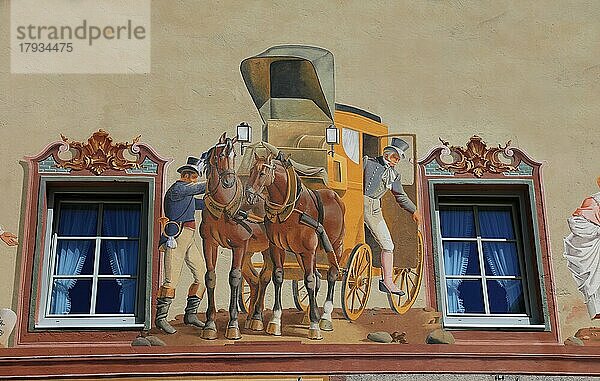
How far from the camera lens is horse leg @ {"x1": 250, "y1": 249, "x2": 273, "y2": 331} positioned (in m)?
9.77

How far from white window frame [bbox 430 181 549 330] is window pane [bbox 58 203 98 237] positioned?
10.7 feet

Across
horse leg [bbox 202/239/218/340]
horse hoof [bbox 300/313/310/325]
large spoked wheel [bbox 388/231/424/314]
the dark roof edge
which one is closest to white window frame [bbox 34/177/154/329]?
horse leg [bbox 202/239/218/340]

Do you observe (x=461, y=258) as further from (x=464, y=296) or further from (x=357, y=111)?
(x=357, y=111)

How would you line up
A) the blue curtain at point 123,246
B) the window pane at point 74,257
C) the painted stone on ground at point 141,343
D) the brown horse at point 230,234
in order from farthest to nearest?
1. the window pane at point 74,257
2. the blue curtain at point 123,246
3. the brown horse at point 230,234
4. the painted stone on ground at point 141,343

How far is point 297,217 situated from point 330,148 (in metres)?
0.78

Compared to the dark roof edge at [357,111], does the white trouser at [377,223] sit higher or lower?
lower

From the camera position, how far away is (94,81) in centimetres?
1078

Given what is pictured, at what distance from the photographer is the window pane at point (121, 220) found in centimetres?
1029

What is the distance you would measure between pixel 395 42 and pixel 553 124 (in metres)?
1.80

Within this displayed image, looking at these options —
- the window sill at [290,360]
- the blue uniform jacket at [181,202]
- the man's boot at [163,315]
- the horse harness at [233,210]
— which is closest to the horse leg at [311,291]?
the window sill at [290,360]

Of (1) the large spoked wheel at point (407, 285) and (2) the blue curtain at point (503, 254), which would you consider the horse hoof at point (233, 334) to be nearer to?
(1) the large spoked wheel at point (407, 285)

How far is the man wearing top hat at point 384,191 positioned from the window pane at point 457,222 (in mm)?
346

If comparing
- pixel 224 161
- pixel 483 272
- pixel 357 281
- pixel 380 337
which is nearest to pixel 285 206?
pixel 224 161

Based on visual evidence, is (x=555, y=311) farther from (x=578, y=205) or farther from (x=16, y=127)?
(x=16, y=127)
